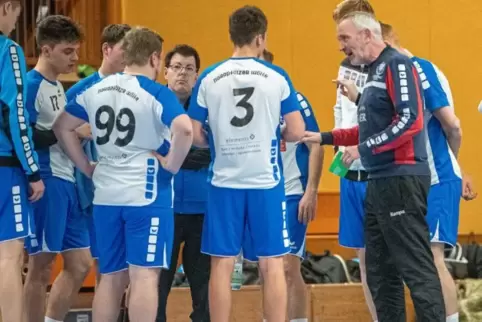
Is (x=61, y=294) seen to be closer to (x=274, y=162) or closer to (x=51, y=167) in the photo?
(x=51, y=167)

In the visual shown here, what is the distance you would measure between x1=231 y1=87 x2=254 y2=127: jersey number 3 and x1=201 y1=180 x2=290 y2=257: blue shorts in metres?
0.35

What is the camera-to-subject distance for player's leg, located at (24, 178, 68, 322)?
4949 mm

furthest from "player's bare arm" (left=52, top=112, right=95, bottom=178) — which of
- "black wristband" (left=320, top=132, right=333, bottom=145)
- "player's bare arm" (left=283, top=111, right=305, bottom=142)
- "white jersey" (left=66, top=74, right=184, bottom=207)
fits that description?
"black wristband" (left=320, top=132, right=333, bottom=145)

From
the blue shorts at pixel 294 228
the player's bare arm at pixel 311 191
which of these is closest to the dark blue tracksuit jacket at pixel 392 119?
the player's bare arm at pixel 311 191

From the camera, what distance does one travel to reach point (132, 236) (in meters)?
4.44

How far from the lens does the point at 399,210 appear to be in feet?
14.5

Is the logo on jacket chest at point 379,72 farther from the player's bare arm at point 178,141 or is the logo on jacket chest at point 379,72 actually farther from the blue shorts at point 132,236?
the blue shorts at point 132,236

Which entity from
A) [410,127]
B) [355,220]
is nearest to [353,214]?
[355,220]

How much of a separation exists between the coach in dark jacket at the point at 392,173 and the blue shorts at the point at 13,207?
5.38 ft

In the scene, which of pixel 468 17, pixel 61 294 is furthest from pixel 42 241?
Answer: pixel 468 17

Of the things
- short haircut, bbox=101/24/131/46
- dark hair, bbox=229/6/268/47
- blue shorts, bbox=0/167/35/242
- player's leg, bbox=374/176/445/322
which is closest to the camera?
player's leg, bbox=374/176/445/322

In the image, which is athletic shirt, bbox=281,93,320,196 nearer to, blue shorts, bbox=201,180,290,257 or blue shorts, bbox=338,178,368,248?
blue shorts, bbox=338,178,368,248

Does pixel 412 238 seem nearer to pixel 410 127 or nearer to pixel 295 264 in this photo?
pixel 410 127

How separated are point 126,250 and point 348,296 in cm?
222
